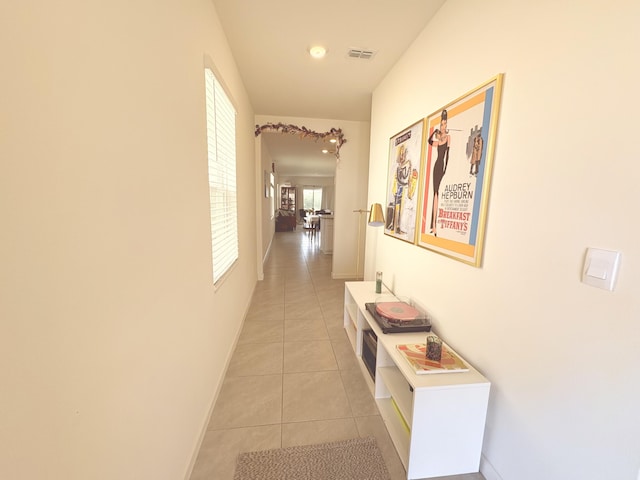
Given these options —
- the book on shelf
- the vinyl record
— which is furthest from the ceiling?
the book on shelf

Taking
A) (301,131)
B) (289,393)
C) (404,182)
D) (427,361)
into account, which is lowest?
(289,393)

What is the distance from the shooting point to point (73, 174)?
2.05 ft

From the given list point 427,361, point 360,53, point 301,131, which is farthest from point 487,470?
point 301,131

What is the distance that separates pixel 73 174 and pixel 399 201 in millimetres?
2144

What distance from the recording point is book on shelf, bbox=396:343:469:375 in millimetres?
1346

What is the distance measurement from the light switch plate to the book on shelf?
71 cm

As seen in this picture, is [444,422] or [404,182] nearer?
[444,422]

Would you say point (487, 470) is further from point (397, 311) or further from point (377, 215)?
point (377, 215)

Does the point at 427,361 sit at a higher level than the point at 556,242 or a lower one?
lower

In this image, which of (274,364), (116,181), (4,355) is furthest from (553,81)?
(274,364)

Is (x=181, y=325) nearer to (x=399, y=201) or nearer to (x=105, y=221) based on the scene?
(x=105, y=221)

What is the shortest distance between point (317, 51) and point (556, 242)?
227 cm

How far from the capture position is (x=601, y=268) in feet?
2.82

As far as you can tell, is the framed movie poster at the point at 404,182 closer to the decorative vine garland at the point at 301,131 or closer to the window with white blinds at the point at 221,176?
the window with white blinds at the point at 221,176
